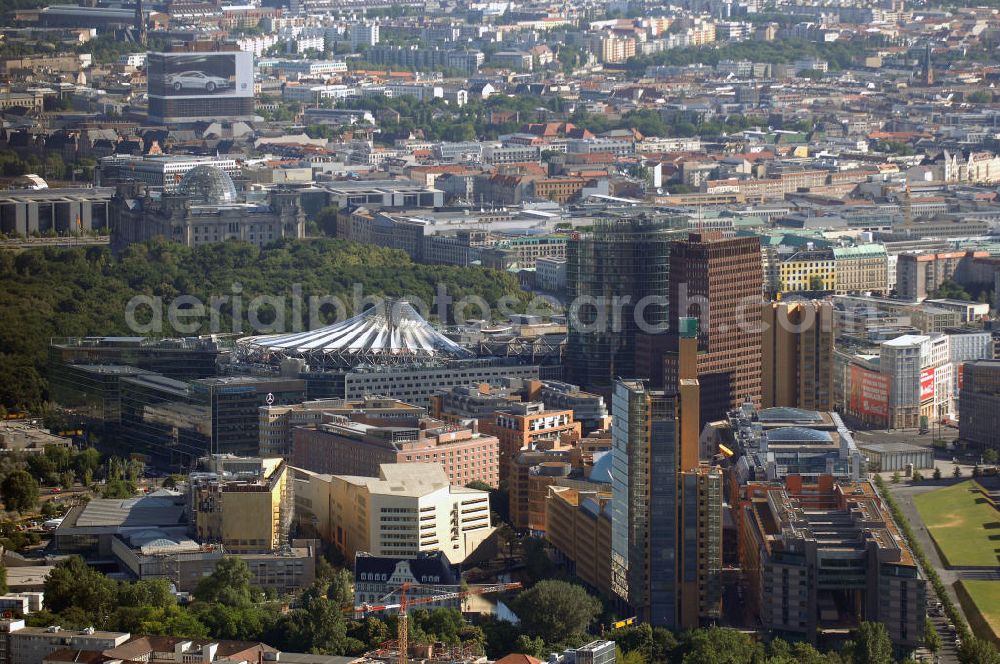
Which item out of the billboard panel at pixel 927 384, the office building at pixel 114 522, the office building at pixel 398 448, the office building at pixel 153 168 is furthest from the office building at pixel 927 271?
the office building at pixel 114 522

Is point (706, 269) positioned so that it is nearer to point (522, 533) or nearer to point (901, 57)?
point (522, 533)

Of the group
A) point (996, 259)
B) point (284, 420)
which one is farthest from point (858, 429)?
point (996, 259)

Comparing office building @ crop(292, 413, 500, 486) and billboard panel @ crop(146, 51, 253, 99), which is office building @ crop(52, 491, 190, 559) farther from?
billboard panel @ crop(146, 51, 253, 99)

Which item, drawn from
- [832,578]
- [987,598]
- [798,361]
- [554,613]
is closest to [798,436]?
[798,361]

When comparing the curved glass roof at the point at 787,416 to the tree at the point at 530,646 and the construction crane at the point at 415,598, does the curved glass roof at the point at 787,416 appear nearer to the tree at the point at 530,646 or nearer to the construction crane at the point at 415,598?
the construction crane at the point at 415,598

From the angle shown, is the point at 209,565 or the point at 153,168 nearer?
the point at 209,565

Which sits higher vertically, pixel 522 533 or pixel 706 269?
pixel 706 269

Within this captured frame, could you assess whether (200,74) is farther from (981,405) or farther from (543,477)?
(543,477)
